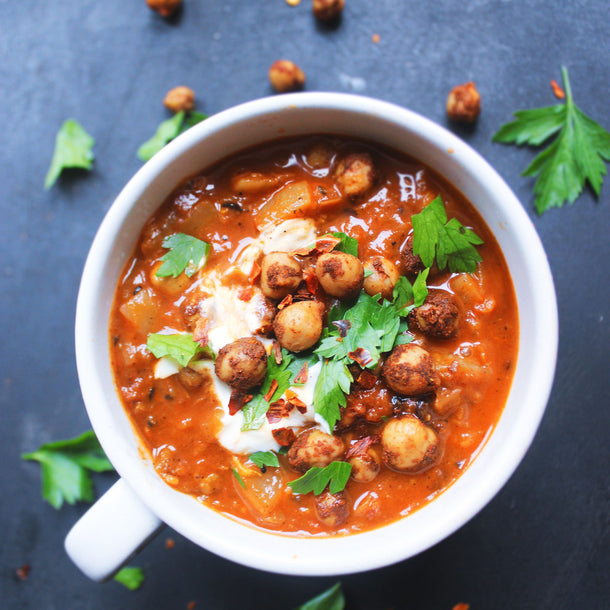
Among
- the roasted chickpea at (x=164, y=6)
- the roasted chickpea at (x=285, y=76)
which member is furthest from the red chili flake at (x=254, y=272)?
the roasted chickpea at (x=164, y=6)

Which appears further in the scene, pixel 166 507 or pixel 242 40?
pixel 242 40

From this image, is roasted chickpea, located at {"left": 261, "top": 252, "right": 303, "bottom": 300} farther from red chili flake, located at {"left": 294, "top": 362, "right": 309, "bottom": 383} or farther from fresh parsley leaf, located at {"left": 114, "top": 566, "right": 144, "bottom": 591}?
fresh parsley leaf, located at {"left": 114, "top": 566, "right": 144, "bottom": 591}

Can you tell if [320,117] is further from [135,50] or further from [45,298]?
[45,298]

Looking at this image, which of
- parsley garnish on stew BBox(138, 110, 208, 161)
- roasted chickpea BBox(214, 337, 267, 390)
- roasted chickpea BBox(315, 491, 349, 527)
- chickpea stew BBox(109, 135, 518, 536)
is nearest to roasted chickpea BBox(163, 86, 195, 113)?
parsley garnish on stew BBox(138, 110, 208, 161)

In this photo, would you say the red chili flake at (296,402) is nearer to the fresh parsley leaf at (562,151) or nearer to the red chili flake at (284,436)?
the red chili flake at (284,436)

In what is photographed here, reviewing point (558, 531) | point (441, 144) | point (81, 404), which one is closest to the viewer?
point (441, 144)

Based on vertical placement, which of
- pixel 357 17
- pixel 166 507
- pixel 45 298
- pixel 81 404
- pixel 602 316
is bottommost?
pixel 81 404

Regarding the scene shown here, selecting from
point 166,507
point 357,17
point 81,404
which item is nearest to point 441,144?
point 357,17
